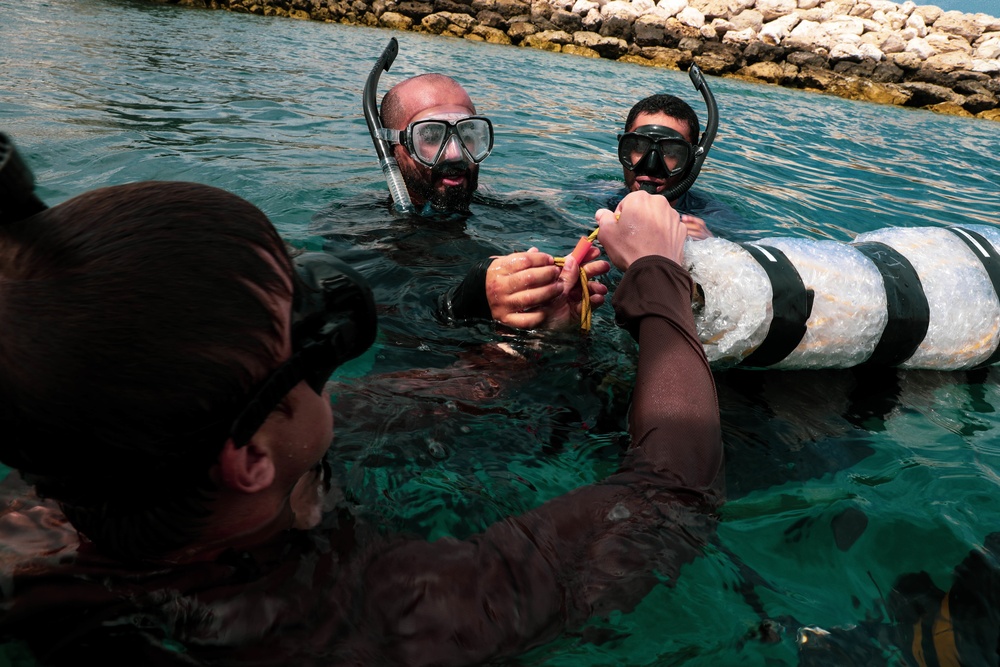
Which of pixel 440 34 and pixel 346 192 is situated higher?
pixel 440 34

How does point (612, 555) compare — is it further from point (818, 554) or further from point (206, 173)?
point (206, 173)

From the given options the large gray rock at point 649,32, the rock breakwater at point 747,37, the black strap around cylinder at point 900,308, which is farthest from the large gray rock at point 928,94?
the black strap around cylinder at point 900,308

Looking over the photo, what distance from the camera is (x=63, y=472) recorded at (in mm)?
1157

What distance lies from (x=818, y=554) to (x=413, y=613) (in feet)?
4.25

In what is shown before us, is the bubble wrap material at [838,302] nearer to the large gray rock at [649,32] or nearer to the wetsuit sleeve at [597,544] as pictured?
the wetsuit sleeve at [597,544]

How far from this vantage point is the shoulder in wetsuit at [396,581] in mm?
1297

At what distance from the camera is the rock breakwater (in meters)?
23.9

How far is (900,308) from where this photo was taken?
8.09 feet

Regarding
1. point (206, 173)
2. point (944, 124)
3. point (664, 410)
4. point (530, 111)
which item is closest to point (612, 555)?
point (664, 410)

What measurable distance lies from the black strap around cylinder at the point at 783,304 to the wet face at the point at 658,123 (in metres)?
2.57

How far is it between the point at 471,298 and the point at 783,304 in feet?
3.86

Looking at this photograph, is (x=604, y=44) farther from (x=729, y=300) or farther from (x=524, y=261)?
(x=729, y=300)

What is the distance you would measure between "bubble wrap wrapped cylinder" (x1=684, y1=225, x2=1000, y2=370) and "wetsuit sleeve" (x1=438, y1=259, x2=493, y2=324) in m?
0.80

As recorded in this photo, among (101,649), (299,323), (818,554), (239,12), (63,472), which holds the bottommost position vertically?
(818,554)
